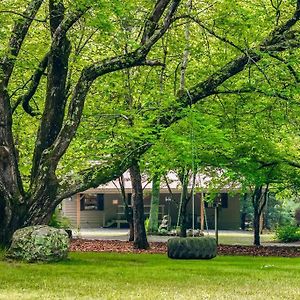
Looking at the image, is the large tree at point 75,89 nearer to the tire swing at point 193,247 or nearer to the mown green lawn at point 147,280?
the tire swing at point 193,247

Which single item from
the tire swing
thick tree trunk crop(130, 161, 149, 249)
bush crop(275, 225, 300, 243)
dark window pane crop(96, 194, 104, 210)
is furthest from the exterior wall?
the tire swing

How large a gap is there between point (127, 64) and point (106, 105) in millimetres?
5965

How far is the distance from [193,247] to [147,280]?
4413 millimetres

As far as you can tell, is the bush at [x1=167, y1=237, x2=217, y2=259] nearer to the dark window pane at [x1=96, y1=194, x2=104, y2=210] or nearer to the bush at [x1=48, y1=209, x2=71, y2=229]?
the bush at [x1=48, y1=209, x2=71, y2=229]

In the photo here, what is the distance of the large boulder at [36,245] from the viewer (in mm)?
15375

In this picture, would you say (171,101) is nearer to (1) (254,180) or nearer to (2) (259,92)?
(2) (259,92)

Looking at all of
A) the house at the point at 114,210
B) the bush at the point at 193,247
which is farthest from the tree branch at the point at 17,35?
the house at the point at 114,210

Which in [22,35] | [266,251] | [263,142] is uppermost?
[22,35]

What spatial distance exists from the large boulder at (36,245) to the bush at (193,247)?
3.42 meters

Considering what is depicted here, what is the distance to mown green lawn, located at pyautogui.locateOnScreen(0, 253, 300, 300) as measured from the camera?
35.1 feet

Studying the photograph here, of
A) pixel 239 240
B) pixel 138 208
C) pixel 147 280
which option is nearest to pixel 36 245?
pixel 147 280

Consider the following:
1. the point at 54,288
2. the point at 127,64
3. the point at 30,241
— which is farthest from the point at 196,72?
the point at 54,288

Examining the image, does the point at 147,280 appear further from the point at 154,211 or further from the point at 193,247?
the point at 154,211

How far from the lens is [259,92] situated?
17750 mm
